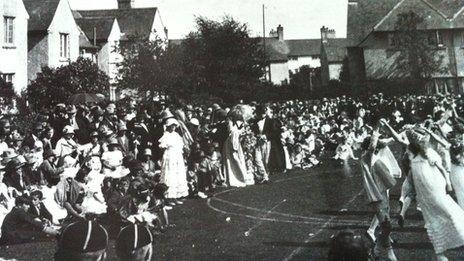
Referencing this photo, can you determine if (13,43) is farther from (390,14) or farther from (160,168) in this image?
(390,14)

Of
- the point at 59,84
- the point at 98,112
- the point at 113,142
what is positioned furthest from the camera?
the point at 59,84

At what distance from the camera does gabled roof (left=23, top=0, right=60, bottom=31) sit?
37.2 metres

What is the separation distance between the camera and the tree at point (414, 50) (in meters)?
46.6

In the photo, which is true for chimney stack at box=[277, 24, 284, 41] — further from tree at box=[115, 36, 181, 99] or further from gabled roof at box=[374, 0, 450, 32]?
tree at box=[115, 36, 181, 99]

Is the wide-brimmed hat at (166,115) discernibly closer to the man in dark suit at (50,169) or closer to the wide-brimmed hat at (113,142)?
the wide-brimmed hat at (113,142)

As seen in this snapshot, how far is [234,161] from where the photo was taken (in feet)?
52.3

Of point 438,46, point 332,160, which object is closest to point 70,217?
point 332,160

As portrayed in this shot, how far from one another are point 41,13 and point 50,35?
6.55 feet

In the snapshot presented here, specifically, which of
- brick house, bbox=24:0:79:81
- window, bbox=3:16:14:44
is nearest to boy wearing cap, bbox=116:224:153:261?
window, bbox=3:16:14:44

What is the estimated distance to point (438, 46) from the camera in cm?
4972

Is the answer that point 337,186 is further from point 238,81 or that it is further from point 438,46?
point 438,46

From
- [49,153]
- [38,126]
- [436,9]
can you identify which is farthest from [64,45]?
[436,9]

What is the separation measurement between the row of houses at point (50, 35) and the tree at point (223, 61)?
3805 mm

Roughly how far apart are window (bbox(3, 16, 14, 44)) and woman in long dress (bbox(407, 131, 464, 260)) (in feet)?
93.7
